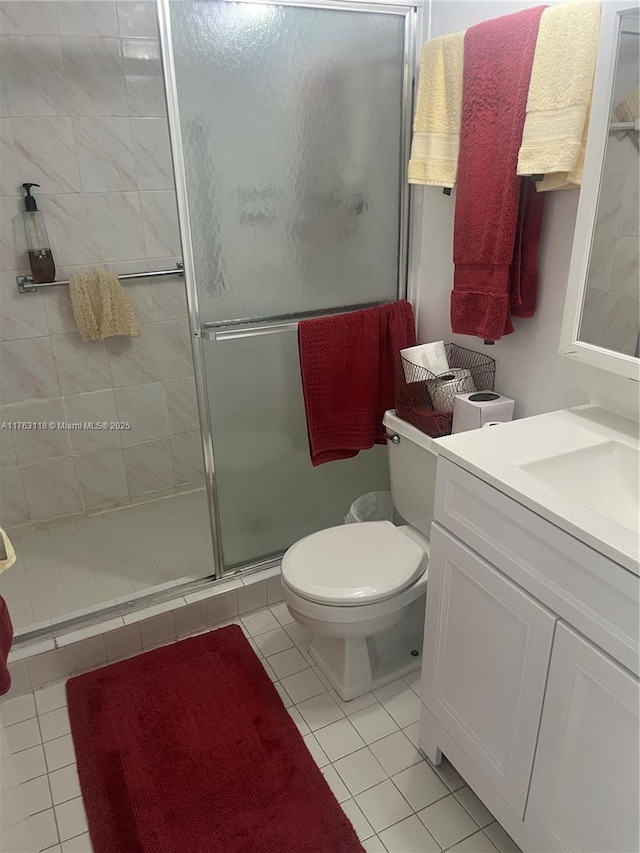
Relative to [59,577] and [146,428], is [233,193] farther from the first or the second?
[59,577]

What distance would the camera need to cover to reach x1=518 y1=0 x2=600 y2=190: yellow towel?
1.30m

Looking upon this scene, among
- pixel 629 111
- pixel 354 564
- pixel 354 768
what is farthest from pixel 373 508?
pixel 629 111

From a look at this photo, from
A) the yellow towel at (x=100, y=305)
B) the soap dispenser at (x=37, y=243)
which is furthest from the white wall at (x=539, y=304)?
the soap dispenser at (x=37, y=243)

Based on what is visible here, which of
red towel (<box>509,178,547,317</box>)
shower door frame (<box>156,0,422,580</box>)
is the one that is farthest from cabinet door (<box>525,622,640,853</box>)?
shower door frame (<box>156,0,422,580</box>)

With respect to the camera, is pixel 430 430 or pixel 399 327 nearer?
pixel 430 430

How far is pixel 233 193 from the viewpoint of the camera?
1.74 m

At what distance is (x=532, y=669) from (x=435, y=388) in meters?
0.86

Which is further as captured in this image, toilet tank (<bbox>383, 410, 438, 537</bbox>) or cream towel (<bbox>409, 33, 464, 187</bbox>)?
toilet tank (<bbox>383, 410, 438, 537</bbox>)

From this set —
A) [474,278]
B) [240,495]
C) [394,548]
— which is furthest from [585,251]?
[240,495]

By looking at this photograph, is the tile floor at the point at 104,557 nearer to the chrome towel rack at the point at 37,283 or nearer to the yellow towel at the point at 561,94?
the chrome towel rack at the point at 37,283

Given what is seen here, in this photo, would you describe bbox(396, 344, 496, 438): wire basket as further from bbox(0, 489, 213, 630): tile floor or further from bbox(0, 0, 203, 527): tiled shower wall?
bbox(0, 0, 203, 527): tiled shower wall

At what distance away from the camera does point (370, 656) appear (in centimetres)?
185

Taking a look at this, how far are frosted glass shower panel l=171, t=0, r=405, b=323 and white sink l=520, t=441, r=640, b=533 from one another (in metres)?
0.97

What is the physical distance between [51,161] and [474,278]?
5.03 feet
